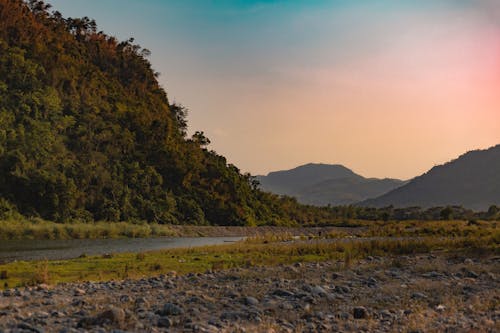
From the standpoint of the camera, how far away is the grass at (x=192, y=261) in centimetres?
2519

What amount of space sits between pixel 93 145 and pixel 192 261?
3235 inches

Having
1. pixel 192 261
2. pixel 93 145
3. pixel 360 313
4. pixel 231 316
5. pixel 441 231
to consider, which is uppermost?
pixel 93 145

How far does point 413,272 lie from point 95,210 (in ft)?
270

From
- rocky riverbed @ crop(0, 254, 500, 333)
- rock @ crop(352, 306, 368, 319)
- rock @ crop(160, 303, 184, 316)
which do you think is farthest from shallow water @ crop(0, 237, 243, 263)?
rock @ crop(352, 306, 368, 319)

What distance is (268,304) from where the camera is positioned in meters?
14.7

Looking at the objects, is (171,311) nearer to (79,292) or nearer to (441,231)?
(79,292)

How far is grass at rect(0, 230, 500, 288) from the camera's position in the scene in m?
25.2

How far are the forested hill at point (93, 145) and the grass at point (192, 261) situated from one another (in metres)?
54.2

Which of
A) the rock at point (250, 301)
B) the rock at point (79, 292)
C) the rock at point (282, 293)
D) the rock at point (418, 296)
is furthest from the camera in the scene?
the rock at point (79, 292)

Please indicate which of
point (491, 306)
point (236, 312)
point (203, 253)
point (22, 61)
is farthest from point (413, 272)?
point (22, 61)

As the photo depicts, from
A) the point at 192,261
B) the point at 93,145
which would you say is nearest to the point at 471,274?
the point at 192,261

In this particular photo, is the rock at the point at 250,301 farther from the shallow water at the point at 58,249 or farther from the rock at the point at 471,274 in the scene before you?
the shallow water at the point at 58,249

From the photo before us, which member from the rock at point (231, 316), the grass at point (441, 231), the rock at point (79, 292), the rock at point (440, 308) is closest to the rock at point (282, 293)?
the rock at point (231, 316)

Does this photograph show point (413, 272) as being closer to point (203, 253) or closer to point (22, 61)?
point (203, 253)
